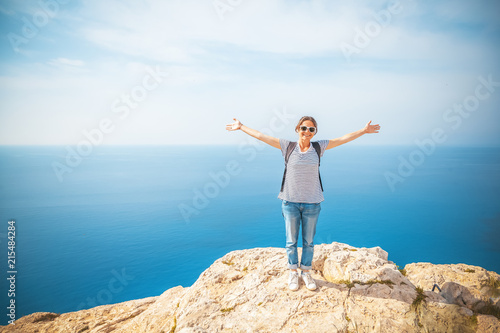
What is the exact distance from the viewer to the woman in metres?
4.44

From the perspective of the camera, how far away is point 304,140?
4.50 meters

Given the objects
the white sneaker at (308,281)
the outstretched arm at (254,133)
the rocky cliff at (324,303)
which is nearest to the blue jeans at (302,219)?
the white sneaker at (308,281)

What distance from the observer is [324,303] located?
4457 mm


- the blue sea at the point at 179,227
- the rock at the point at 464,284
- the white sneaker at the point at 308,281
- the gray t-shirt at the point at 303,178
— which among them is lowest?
the blue sea at the point at 179,227

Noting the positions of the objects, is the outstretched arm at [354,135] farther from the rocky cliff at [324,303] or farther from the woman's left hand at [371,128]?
the rocky cliff at [324,303]

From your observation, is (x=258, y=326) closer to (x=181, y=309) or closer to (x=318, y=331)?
(x=318, y=331)

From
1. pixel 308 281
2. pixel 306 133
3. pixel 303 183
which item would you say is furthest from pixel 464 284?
pixel 306 133

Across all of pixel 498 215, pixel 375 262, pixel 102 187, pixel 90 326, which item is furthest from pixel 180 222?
pixel 498 215

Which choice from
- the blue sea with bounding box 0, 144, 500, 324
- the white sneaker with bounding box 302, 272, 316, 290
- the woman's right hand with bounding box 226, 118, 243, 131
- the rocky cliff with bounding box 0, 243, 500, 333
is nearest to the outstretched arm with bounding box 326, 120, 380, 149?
the woman's right hand with bounding box 226, 118, 243, 131

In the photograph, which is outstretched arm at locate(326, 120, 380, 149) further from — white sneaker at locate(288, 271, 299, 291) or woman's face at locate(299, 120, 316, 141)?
white sneaker at locate(288, 271, 299, 291)

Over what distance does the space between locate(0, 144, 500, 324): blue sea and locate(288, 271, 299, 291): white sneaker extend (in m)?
26.0

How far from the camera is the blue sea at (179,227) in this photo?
28.4 metres

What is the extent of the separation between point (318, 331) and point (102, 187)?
260 feet

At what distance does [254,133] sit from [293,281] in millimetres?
3002
